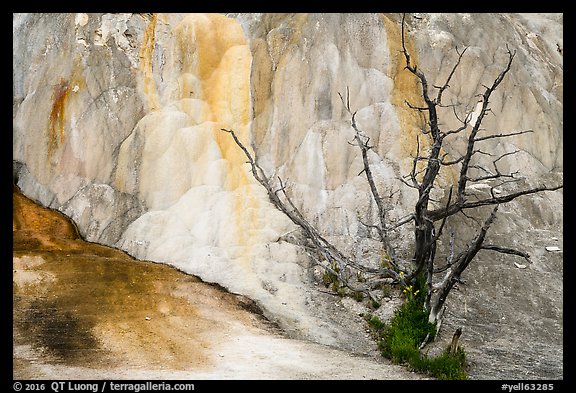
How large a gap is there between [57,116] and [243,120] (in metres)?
3.90

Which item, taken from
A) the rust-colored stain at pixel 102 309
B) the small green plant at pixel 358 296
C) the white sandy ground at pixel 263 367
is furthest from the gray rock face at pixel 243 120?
the white sandy ground at pixel 263 367

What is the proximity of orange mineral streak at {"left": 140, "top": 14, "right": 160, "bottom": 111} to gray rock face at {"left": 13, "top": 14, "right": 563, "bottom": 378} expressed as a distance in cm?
3

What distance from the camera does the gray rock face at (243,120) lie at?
11422 millimetres

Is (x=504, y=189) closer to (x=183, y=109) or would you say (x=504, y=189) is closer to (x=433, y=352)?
(x=433, y=352)

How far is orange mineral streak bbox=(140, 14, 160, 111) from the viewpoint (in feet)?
41.1

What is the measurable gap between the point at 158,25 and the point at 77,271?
18.7 feet

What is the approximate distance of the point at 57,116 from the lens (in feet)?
41.2

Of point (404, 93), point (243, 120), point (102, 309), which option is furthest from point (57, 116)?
point (404, 93)

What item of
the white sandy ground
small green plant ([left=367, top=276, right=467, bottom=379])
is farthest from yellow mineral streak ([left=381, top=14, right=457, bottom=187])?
the white sandy ground

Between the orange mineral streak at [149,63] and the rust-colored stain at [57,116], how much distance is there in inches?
65.4

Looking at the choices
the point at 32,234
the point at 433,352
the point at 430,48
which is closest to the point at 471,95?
the point at 430,48

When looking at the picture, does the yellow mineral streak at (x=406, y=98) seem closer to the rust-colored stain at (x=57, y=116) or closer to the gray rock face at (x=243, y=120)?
the gray rock face at (x=243, y=120)

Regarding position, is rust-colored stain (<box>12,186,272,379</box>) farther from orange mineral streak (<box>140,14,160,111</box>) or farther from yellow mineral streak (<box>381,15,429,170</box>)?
yellow mineral streak (<box>381,15,429,170</box>)

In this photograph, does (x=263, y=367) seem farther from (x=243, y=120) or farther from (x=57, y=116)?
(x=57, y=116)
